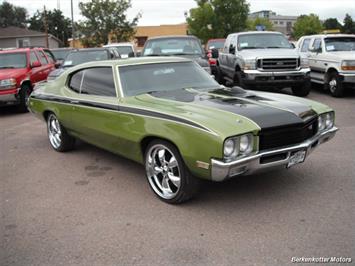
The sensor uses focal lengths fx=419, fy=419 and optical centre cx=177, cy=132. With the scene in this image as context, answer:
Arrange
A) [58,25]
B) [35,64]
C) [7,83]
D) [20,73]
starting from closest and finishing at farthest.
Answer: [7,83]
[20,73]
[35,64]
[58,25]

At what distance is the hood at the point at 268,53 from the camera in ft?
36.8

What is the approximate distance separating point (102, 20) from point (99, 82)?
37789 millimetres

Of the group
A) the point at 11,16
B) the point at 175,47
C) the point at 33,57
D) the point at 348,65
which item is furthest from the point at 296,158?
the point at 11,16

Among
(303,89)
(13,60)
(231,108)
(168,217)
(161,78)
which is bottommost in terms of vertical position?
(168,217)

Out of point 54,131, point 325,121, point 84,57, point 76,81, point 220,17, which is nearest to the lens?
point 325,121

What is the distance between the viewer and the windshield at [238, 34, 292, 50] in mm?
12209

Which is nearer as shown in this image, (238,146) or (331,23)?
(238,146)

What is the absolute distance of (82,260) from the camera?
3.52m

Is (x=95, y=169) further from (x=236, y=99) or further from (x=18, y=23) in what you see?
(x=18, y=23)

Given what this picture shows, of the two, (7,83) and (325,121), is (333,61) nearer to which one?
(325,121)

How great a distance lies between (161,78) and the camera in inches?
218

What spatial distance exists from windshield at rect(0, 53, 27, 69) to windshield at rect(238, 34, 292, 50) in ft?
21.0

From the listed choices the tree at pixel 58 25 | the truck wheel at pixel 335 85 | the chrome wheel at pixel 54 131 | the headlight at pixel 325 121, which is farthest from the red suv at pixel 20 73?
the tree at pixel 58 25

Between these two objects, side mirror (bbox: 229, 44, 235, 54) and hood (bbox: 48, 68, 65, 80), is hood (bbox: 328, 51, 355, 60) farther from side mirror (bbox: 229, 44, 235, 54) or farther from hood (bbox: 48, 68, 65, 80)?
hood (bbox: 48, 68, 65, 80)
